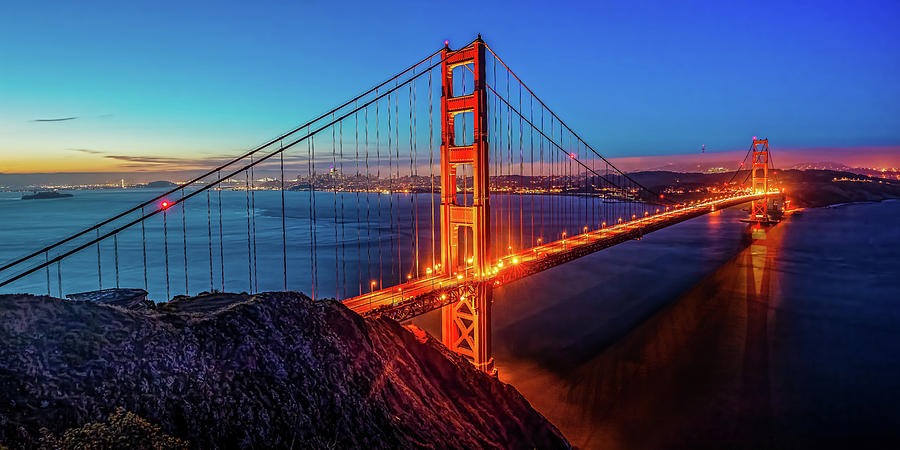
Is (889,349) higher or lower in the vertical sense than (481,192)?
lower

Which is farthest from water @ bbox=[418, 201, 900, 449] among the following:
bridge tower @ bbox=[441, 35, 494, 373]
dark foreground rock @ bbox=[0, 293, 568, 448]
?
dark foreground rock @ bbox=[0, 293, 568, 448]

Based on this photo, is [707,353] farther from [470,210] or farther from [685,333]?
[470,210]

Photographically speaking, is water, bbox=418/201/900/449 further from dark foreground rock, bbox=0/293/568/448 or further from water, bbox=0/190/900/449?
dark foreground rock, bbox=0/293/568/448

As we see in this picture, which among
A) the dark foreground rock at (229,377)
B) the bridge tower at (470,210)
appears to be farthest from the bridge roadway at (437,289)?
the dark foreground rock at (229,377)

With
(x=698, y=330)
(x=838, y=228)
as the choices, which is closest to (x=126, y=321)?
(x=698, y=330)

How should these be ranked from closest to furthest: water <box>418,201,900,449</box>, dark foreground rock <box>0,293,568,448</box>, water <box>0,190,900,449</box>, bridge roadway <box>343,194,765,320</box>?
dark foreground rock <box>0,293,568,448</box> < bridge roadway <box>343,194,765,320</box> < water <box>418,201,900,449</box> < water <box>0,190,900,449</box>

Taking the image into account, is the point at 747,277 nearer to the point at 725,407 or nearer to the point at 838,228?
the point at 725,407
